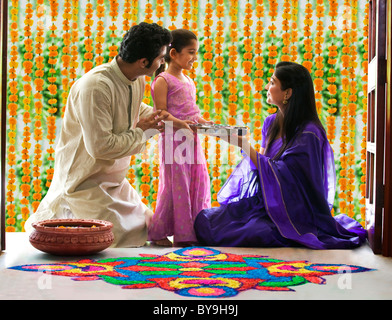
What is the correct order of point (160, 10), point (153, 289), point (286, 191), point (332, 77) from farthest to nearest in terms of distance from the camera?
point (332, 77)
point (160, 10)
point (286, 191)
point (153, 289)

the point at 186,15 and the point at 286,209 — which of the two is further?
the point at 186,15

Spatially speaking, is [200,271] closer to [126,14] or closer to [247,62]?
[247,62]

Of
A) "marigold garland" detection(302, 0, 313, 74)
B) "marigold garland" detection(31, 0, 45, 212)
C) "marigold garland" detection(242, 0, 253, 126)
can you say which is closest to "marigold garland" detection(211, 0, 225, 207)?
"marigold garland" detection(242, 0, 253, 126)

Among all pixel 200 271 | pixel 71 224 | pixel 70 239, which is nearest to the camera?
pixel 200 271

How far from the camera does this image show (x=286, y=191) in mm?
3859

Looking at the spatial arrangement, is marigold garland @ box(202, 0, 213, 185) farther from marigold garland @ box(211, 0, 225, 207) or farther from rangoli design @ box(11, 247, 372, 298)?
rangoli design @ box(11, 247, 372, 298)

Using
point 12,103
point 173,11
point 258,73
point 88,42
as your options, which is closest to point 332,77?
point 258,73

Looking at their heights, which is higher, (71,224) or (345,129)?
(345,129)

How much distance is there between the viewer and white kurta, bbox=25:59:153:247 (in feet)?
12.0

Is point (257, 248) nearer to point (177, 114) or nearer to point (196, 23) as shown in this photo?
point (177, 114)

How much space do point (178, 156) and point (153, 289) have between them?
139cm

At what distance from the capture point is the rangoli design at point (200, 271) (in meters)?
2.74

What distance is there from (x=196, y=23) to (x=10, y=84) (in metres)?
1.56

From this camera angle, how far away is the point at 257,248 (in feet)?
12.3
